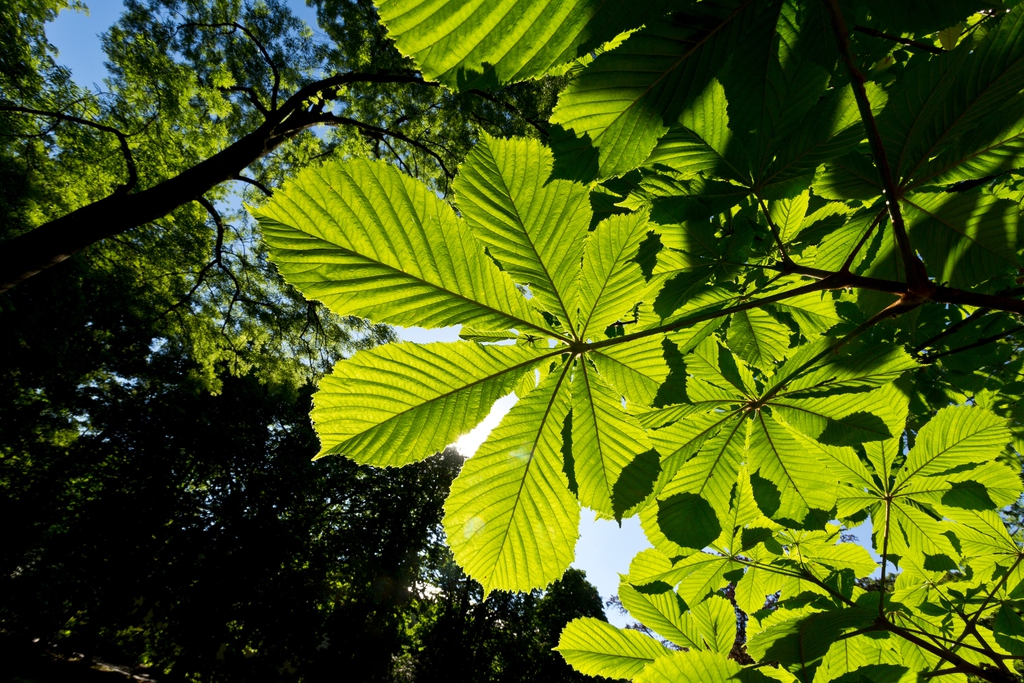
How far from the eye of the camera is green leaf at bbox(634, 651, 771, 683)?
963 millimetres

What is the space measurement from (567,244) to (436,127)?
343 inches

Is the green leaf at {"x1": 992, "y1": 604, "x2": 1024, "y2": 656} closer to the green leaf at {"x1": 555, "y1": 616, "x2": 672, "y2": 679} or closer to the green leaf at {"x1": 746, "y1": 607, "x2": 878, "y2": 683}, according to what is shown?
the green leaf at {"x1": 746, "y1": 607, "x2": 878, "y2": 683}

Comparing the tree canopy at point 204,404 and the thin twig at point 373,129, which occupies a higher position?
the thin twig at point 373,129

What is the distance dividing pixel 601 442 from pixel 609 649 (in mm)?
836

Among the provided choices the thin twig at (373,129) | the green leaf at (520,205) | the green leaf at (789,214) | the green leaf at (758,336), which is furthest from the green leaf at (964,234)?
the thin twig at (373,129)

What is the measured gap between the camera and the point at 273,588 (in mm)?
13023

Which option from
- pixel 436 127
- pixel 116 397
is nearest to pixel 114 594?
pixel 116 397

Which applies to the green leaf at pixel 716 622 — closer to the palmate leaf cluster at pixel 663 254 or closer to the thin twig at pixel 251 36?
the palmate leaf cluster at pixel 663 254

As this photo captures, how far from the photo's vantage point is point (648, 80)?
518mm

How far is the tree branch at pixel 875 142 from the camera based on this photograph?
0.46 meters

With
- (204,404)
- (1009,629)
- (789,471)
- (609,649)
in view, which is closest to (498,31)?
(789,471)

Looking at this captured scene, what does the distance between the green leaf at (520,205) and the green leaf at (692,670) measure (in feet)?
2.89

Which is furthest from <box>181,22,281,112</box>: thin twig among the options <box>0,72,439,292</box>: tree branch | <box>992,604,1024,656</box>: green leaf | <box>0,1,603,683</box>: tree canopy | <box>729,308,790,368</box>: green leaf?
<box>992,604,1024,656</box>: green leaf

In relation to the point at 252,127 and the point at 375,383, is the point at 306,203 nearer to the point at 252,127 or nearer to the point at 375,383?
the point at 375,383
